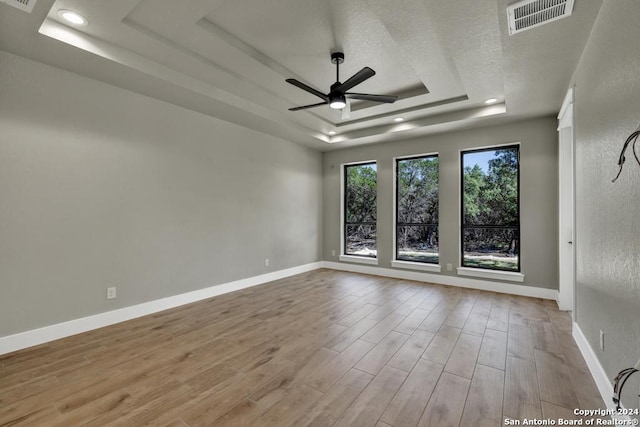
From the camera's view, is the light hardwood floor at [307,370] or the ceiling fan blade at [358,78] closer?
the light hardwood floor at [307,370]

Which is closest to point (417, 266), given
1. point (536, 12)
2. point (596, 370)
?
point (596, 370)

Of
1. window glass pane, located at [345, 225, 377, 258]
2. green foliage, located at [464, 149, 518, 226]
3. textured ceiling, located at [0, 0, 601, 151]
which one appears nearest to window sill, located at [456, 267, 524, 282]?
green foliage, located at [464, 149, 518, 226]

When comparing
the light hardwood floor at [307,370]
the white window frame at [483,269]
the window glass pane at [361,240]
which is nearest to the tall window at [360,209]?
the window glass pane at [361,240]

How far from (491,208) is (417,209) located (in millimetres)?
1254

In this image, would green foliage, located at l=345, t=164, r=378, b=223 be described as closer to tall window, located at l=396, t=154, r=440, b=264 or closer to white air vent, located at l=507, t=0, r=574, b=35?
tall window, located at l=396, t=154, r=440, b=264

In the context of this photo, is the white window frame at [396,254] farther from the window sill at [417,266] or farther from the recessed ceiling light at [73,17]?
the recessed ceiling light at [73,17]

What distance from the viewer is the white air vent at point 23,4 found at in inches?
81.3

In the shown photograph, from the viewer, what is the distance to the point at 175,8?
2377 mm

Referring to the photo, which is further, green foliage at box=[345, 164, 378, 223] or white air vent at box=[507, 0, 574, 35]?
green foliage at box=[345, 164, 378, 223]

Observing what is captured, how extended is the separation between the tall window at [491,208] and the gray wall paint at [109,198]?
3714 mm

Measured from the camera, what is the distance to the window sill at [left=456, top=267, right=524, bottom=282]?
452 centimetres

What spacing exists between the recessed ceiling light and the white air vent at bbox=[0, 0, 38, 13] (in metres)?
0.23

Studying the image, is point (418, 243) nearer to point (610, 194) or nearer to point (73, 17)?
point (610, 194)

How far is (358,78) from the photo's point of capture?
2.91m
